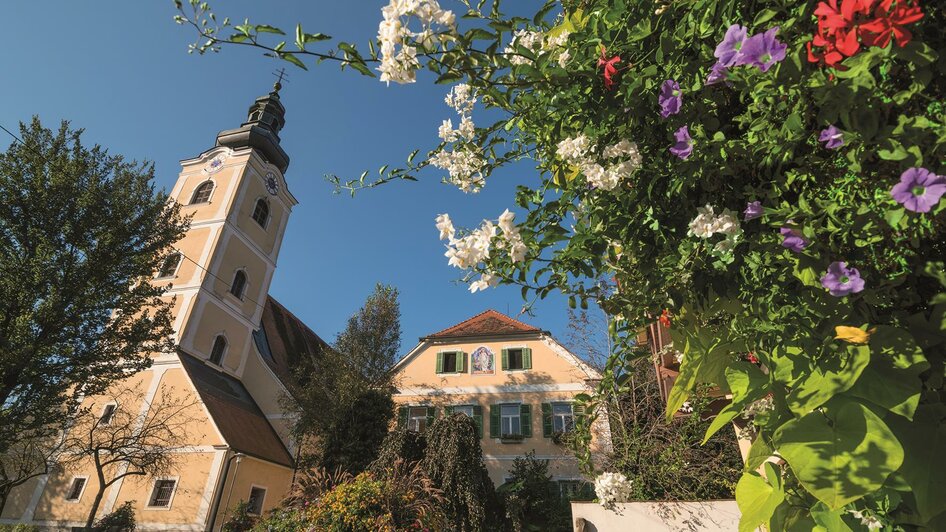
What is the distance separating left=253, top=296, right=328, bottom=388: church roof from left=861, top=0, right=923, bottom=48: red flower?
2329 cm

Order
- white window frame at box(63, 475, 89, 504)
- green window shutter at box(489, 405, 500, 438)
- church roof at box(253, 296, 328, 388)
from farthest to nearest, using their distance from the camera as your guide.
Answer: church roof at box(253, 296, 328, 388), green window shutter at box(489, 405, 500, 438), white window frame at box(63, 475, 89, 504)

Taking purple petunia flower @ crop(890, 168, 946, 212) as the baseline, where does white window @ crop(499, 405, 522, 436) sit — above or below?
above

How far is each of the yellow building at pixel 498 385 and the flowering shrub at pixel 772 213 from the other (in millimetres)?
18129

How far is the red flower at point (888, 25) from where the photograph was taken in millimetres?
975

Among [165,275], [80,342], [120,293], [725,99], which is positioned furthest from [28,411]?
[725,99]

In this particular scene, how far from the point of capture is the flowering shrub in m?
1.06

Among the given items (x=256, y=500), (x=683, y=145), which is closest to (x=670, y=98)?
(x=683, y=145)

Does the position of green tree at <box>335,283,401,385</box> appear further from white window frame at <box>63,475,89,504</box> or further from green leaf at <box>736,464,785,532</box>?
green leaf at <box>736,464,785,532</box>

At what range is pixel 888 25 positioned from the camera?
3.24 feet

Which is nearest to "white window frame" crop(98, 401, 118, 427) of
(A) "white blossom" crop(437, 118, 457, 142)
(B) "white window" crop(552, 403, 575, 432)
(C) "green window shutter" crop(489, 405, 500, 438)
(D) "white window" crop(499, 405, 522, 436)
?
(C) "green window shutter" crop(489, 405, 500, 438)

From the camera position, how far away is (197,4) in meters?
1.55

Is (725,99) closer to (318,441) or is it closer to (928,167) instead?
(928,167)

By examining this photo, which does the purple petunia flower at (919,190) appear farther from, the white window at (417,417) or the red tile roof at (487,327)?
the white window at (417,417)

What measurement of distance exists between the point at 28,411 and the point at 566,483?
16069 mm
